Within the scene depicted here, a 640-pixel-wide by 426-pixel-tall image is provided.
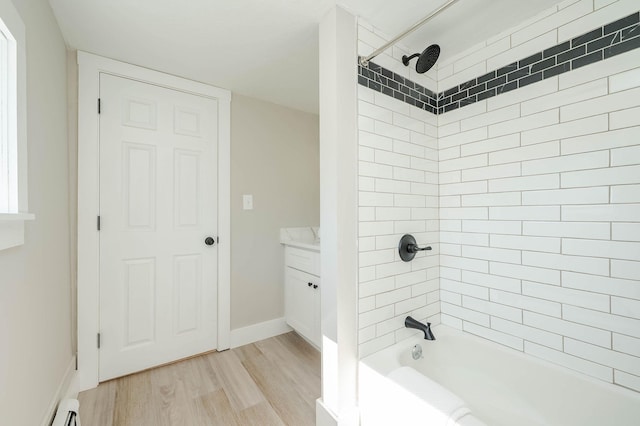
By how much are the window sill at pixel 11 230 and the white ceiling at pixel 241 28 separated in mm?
1164

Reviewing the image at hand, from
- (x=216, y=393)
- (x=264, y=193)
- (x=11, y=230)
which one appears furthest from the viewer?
(x=264, y=193)

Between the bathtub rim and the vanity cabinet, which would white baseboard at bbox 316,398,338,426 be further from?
the vanity cabinet

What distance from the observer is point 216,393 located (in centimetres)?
166

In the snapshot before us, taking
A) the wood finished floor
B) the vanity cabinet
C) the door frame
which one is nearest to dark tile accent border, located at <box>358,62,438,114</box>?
the vanity cabinet

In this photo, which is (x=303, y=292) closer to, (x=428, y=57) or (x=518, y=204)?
(x=518, y=204)

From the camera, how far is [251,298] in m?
2.33

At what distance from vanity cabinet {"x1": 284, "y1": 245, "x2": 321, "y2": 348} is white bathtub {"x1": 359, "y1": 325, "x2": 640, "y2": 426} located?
2.51 feet

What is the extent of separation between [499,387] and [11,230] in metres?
2.26

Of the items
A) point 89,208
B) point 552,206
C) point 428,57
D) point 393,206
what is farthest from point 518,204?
point 89,208

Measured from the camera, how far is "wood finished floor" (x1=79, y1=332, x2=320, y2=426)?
1.47 metres

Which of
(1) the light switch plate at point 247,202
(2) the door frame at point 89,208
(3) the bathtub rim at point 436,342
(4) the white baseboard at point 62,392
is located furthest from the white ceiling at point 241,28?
(4) the white baseboard at point 62,392

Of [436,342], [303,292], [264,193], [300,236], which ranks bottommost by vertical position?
[436,342]

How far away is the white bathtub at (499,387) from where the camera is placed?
111 cm

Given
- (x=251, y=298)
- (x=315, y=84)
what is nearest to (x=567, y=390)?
(x=251, y=298)
